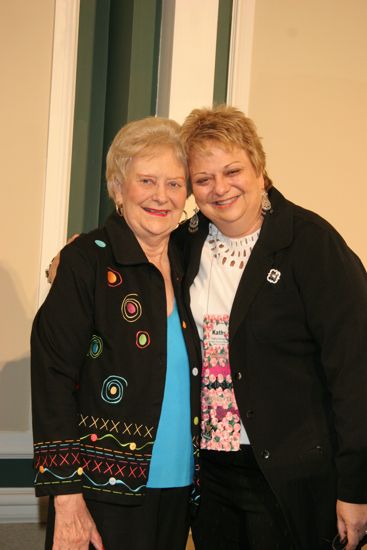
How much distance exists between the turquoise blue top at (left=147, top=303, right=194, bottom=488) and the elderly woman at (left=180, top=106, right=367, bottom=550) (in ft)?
0.30

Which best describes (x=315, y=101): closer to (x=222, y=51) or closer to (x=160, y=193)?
(x=222, y=51)

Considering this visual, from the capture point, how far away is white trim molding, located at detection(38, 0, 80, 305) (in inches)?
135

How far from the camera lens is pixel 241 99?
12.2ft

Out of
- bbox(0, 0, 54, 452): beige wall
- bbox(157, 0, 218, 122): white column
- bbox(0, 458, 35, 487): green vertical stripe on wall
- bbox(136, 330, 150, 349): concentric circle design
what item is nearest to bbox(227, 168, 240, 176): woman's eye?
bbox(136, 330, 150, 349): concentric circle design

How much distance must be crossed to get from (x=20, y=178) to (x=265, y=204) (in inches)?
65.4

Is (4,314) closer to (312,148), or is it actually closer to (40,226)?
(40,226)

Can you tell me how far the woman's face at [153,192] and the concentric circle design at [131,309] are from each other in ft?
0.73

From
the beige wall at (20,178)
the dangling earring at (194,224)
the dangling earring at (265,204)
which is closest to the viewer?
the dangling earring at (265,204)

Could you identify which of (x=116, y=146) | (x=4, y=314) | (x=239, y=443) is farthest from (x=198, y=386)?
(x=4, y=314)

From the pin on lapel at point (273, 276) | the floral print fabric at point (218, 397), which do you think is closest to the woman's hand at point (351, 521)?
the floral print fabric at point (218, 397)

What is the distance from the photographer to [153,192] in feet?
6.63

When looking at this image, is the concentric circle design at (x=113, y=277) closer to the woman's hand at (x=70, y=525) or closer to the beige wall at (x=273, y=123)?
the woman's hand at (x=70, y=525)

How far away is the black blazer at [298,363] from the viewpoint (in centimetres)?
191

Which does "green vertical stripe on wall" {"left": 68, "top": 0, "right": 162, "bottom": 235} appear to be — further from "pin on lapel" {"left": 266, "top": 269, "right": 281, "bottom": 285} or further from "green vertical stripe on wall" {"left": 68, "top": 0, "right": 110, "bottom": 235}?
"pin on lapel" {"left": 266, "top": 269, "right": 281, "bottom": 285}
